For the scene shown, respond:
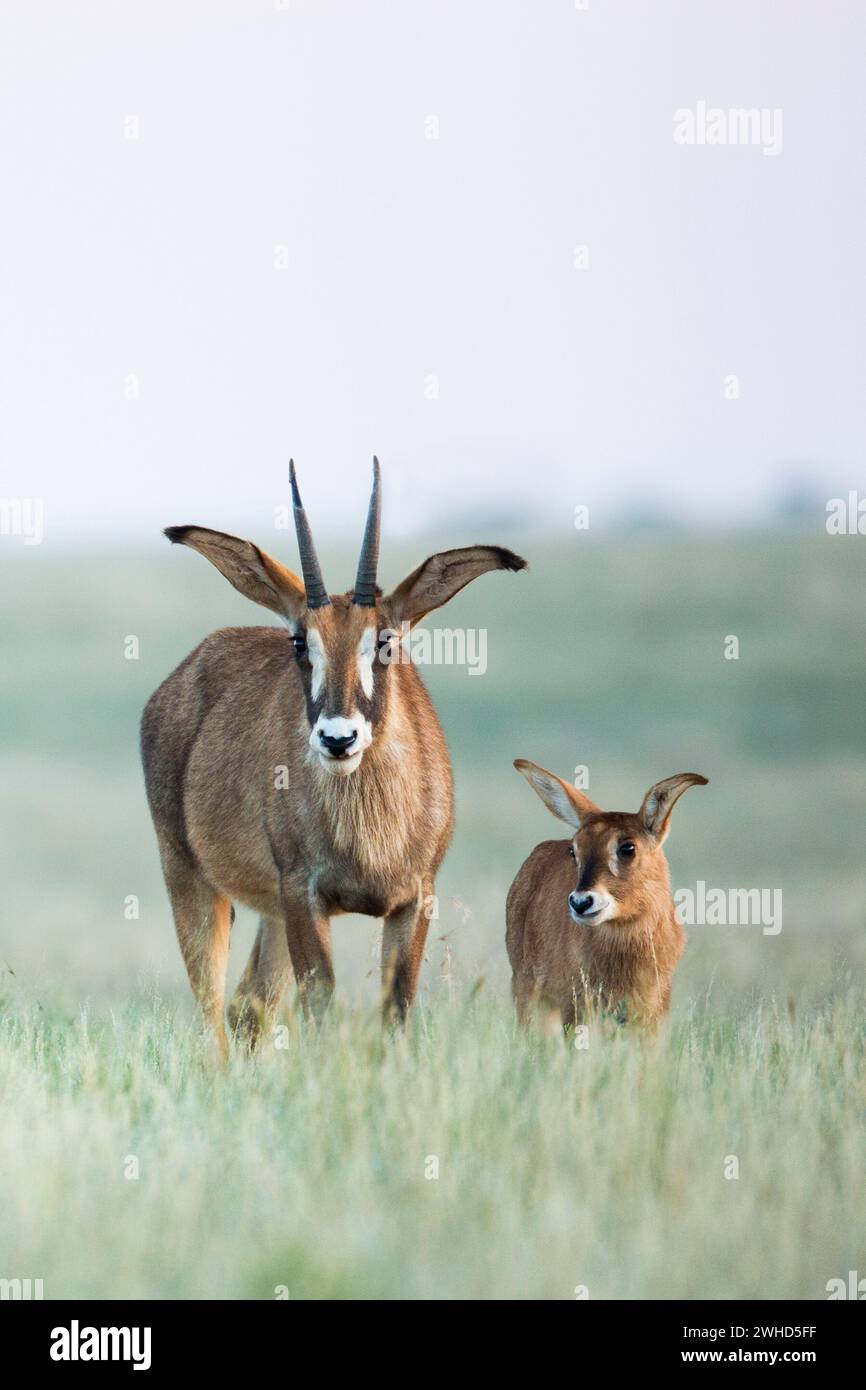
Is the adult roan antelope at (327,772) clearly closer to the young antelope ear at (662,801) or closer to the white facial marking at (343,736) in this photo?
the white facial marking at (343,736)

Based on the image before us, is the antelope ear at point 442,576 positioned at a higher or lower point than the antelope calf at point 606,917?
higher

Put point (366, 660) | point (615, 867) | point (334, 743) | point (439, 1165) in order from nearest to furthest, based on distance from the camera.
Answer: point (439, 1165), point (334, 743), point (366, 660), point (615, 867)

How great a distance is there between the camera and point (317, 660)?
9.52 meters

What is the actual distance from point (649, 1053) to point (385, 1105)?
1301 mm

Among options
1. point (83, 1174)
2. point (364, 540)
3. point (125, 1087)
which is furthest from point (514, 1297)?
point (364, 540)

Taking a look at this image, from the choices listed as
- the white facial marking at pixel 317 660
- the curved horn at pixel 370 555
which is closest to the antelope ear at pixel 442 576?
the curved horn at pixel 370 555

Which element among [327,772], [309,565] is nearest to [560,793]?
[327,772]

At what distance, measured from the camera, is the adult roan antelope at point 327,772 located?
9.59 m

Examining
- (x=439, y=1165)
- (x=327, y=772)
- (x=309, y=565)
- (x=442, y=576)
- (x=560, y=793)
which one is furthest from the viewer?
(x=560, y=793)

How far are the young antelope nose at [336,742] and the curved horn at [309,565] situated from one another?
700 millimetres

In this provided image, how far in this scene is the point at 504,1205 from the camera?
8094 mm

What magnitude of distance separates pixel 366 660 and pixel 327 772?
2.33ft

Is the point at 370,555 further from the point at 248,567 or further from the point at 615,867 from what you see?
the point at 615,867

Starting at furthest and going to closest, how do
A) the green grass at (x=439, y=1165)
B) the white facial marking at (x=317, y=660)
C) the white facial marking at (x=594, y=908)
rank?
the white facial marking at (x=594, y=908) < the white facial marking at (x=317, y=660) < the green grass at (x=439, y=1165)
